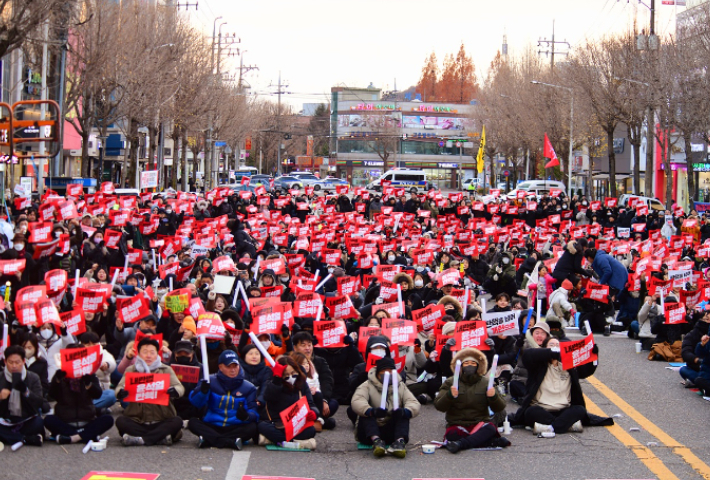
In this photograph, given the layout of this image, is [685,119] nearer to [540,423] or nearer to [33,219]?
[33,219]

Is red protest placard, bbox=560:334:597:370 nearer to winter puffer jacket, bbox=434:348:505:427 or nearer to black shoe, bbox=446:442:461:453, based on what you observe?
winter puffer jacket, bbox=434:348:505:427

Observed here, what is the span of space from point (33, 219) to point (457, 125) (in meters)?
89.9

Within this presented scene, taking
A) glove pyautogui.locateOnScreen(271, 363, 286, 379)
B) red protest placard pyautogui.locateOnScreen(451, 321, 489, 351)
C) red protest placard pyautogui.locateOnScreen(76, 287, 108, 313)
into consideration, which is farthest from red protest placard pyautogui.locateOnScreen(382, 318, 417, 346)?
red protest placard pyautogui.locateOnScreen(76, 287, 108, 313)

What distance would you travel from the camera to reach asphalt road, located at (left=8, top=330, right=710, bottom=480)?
8.58m

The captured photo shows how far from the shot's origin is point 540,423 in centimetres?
1003

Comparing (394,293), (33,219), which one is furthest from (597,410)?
(33,219)

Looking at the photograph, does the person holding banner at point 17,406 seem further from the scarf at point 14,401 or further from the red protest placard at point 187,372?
the red protest placard at point 187,372

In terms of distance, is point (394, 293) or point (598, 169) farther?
point (598, 169)

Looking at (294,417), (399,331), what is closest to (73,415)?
(294,417)

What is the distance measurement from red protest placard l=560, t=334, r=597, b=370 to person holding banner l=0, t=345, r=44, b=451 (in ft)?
16.7

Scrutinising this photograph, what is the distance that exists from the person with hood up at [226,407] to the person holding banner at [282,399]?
14 centimetres

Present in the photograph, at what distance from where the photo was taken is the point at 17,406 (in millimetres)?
9297

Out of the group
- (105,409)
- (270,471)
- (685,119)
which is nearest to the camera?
(270,471)

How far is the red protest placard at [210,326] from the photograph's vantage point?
407 inches
